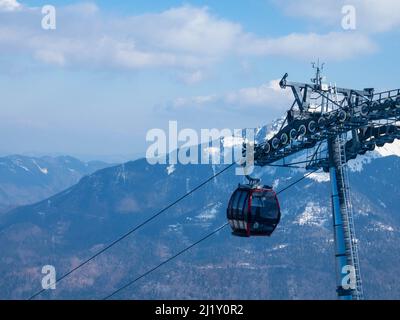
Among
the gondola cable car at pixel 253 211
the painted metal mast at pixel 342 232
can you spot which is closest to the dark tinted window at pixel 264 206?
the gondola cable car at pixel 253 211

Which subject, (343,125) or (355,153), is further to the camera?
(355,153)

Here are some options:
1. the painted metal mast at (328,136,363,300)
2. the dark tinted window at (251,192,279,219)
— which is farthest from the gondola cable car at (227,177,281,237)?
the painted metal mast at (328,136,363,300)

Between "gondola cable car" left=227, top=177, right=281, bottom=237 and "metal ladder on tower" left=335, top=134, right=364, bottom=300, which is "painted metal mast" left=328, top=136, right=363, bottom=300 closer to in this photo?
"metal ladder on tower" left=335, top=134, right=364, bottom=300

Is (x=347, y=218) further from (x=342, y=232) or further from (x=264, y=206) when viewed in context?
(x=264, y=206)
